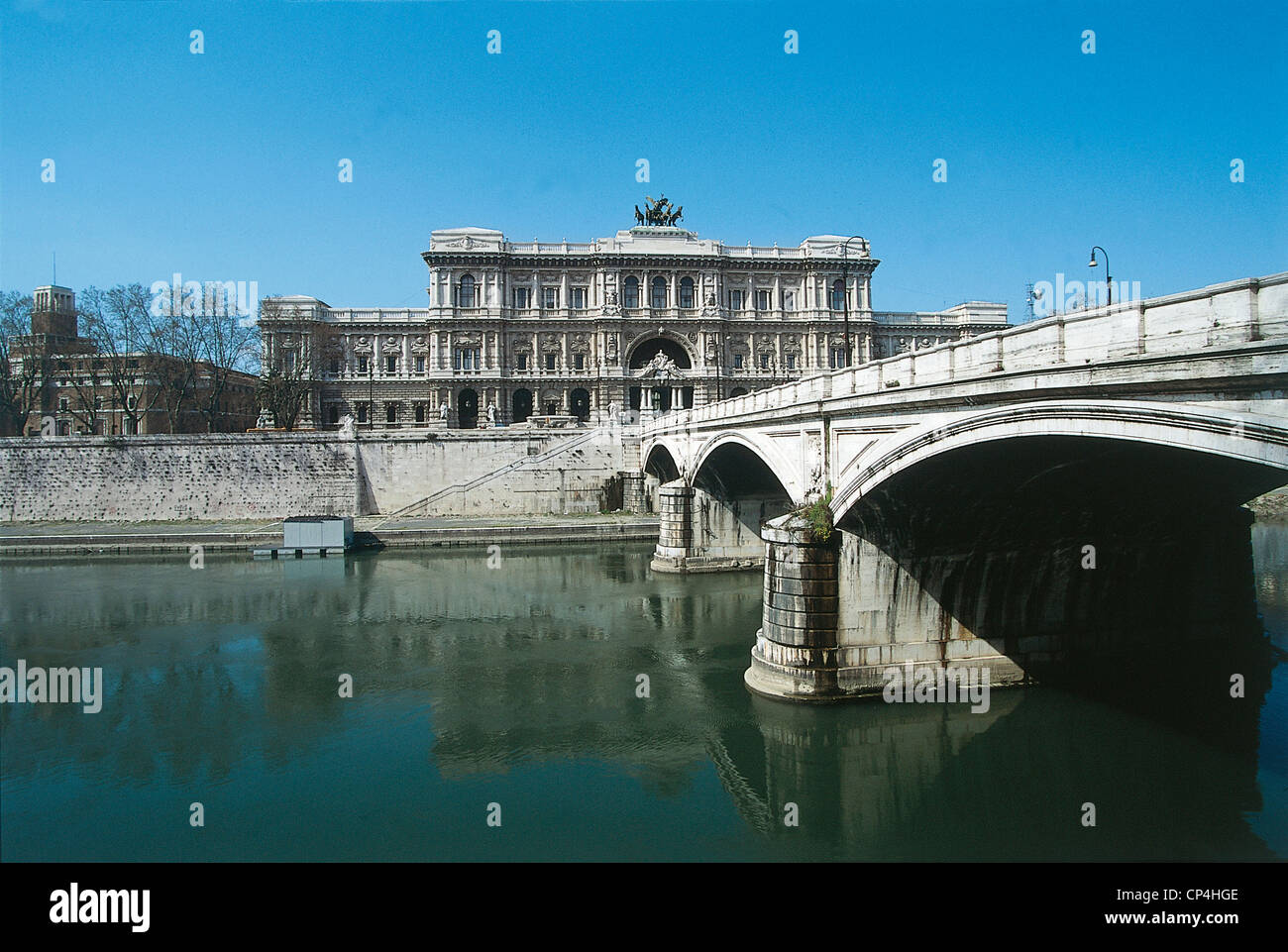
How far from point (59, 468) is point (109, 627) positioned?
24.3 meters

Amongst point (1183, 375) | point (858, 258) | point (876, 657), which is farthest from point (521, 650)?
point (858, 258)

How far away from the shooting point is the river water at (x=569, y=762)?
1020 centimetres

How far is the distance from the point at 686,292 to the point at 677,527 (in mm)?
33379

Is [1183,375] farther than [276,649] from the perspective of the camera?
No

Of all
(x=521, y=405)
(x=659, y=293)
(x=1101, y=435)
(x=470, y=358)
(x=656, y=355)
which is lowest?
(x=1101, y=435)

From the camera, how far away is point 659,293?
58.1 meters

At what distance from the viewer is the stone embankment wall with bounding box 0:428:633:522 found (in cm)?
3972

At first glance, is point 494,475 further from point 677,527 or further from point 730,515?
point 730,515

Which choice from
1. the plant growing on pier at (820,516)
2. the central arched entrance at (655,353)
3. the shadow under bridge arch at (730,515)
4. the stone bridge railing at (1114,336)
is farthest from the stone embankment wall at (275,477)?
the stone bridge railing at (1114,336)

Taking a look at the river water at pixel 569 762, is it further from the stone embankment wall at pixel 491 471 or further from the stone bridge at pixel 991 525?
the stone embankment wall at pixel 491 471

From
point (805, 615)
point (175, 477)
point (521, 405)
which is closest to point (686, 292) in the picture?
point (521, 405)

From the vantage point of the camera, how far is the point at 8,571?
2972cm

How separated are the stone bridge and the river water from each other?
109cm
